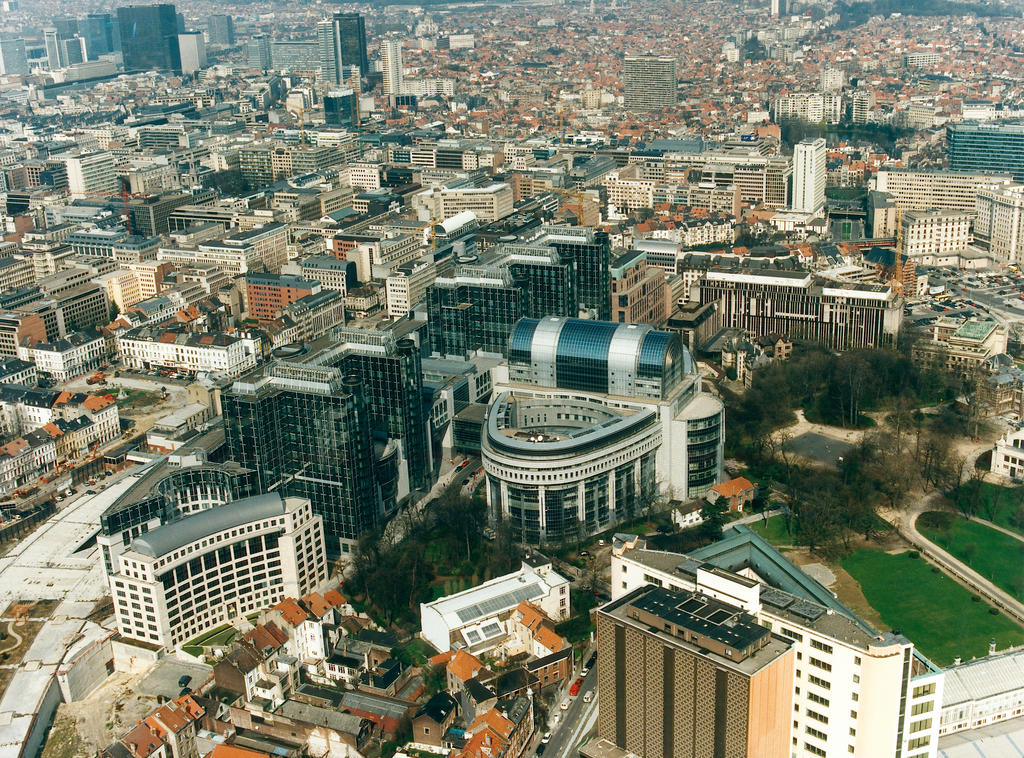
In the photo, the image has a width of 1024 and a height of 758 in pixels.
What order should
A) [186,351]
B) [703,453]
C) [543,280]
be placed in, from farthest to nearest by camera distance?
1. [186,351]
2. [543,280]
3. [703,453]

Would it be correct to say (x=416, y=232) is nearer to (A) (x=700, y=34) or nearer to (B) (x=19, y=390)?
(B) (x=19, y=390)

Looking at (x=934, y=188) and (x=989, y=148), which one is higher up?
(x=989, y=148)

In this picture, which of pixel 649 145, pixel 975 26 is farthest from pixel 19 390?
pixel 975 26

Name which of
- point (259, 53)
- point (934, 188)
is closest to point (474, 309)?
point (934, 188)

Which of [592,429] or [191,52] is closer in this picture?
[592,429]

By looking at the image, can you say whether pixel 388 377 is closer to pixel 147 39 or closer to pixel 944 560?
pixel 944 560

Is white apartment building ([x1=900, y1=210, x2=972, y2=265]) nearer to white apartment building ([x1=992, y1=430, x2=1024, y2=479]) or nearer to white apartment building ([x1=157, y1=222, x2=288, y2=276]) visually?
white apartment building ([x1=992, y1=430, x2=1024, y2=479])

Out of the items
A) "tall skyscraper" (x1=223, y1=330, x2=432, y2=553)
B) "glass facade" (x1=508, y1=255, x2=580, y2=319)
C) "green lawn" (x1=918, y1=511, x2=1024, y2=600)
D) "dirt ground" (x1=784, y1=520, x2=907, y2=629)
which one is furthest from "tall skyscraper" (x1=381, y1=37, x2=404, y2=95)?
"dirt ground" (x1=784, y1=520, x2=907, y2=629)
